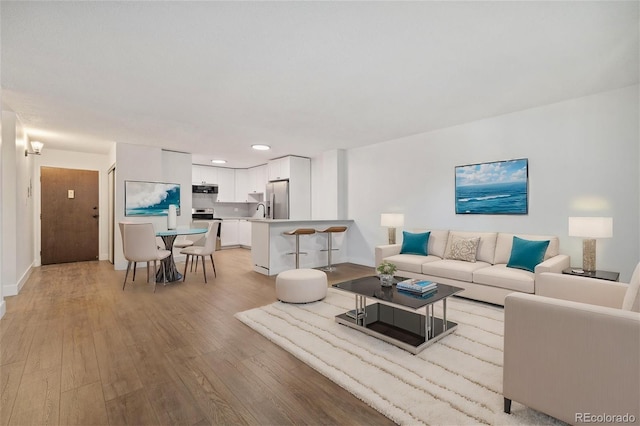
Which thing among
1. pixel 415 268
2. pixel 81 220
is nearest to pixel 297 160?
pixel 415 268

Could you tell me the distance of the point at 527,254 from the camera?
11.5ft

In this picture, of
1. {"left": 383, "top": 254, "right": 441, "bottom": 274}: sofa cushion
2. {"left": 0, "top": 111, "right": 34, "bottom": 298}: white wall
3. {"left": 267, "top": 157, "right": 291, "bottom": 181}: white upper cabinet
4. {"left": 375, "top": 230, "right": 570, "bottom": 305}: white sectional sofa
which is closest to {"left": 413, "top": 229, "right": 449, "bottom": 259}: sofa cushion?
{"left": 375, "top": 230, "right": 570, "bottom": 305}: white sectional sofa

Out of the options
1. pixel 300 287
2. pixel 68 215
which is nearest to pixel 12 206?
pixel 68 215

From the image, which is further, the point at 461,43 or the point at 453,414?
the point at 461,43

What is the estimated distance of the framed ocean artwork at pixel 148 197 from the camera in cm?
591

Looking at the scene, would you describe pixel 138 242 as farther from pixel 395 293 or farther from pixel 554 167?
pixel 554 167

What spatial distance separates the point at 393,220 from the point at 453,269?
1609 millimetres

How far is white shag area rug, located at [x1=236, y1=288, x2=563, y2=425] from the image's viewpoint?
1716 mm

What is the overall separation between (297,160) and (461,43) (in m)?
5.31

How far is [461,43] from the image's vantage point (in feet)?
7.80

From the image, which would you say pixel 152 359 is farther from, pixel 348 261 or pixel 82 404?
pixel 348 261

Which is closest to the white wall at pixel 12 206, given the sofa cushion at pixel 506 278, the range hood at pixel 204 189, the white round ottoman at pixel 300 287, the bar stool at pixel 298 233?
the white round ottoman at pixel 300 287

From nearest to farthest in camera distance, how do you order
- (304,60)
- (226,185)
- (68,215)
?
1. (304,60)
2. (68,215)
3. (226,185)

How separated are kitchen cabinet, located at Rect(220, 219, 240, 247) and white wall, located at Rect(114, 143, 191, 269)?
6.23 feet
